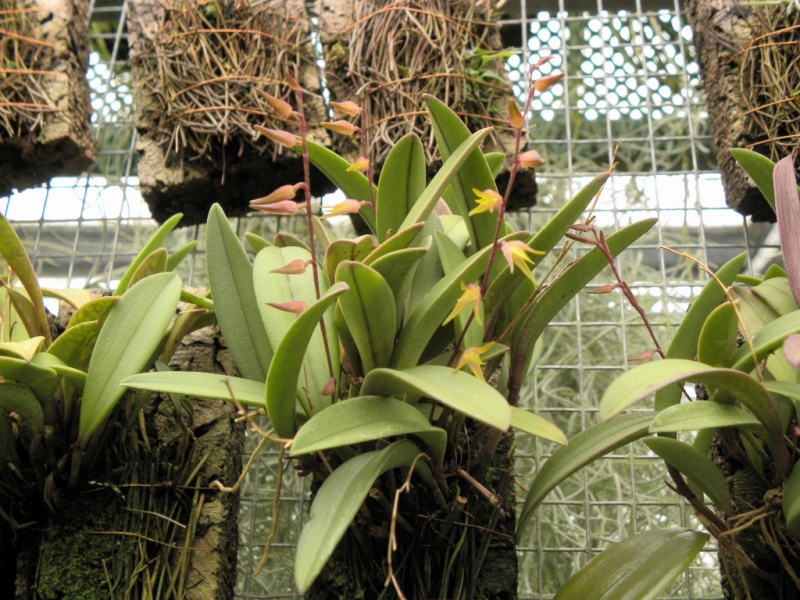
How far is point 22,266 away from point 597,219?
117 cm

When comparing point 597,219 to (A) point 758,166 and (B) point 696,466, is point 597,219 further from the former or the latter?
(B) point 696,466

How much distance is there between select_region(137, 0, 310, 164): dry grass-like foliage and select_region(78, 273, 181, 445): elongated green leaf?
0.44 meters

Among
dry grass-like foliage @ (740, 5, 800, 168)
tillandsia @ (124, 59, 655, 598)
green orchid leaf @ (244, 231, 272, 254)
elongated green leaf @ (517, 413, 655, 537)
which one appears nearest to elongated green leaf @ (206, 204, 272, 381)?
tillandsia @ (124, 59, 655, 598)

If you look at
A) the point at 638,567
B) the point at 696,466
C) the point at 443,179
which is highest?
the point at 443,179

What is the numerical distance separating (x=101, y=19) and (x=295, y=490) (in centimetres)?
118

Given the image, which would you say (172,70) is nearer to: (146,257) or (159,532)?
(146,257)

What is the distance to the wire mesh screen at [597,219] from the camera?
4.52 feet

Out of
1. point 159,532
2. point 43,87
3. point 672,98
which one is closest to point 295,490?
point 159,532

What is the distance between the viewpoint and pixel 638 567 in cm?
83

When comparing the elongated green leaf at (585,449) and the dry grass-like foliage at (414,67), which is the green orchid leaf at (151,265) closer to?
the dry grass-like foliage at (414,67)

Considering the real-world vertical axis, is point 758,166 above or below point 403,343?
above

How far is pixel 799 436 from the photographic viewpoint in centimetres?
80

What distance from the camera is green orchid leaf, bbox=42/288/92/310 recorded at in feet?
3.50

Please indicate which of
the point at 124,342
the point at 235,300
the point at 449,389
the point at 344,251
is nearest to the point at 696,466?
the point at 449,389
